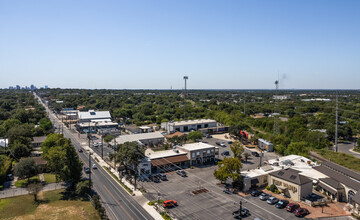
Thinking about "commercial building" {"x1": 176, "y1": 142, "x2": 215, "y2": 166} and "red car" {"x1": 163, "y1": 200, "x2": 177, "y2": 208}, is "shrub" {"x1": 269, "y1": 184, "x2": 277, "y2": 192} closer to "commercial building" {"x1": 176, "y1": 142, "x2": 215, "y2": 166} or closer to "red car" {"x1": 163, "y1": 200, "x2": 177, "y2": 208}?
"red car" {"x1": 163, "y1": 200, "x2": 177, "y2": 208}

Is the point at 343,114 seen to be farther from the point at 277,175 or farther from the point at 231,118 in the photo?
the point at 277,175

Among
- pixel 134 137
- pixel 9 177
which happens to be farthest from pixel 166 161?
pixel 9 177

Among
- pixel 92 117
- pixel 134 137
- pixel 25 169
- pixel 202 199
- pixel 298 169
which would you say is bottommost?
pixel 202 199

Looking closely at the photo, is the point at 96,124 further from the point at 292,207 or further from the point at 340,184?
the point at 340,184

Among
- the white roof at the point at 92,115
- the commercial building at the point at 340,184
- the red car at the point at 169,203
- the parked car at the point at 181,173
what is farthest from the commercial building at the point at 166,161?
the white roof at the point at 92,115

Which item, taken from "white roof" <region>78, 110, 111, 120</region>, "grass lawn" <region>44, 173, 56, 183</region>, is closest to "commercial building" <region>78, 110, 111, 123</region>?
"white roof" <region>78, 110, 111, 120</region>

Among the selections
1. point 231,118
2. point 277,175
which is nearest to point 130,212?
point 277,175

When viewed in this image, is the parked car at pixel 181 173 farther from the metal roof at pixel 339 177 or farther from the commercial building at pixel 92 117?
the commercial building at pixel 92 117
